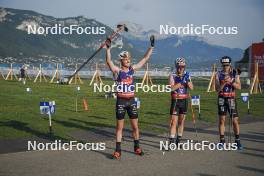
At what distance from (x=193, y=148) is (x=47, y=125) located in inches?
250

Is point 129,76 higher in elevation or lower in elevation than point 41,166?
higher

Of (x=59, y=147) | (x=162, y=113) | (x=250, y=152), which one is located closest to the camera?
(x=250, y=152)

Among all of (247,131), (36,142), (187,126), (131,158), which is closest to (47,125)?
(36,142)

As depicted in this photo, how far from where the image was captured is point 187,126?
1579cm

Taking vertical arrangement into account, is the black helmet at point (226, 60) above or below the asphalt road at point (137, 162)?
above

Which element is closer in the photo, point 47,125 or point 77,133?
point 77,133

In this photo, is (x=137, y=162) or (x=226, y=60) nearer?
(x=137, y=162)

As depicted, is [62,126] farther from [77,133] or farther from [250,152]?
[250,152]

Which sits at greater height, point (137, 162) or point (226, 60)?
point (226, 60)

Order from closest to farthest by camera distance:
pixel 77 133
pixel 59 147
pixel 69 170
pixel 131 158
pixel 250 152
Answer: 1. pixel 69 170
2. pixel 131 158
3. pixel 250 152
4. pixel 59 147
5. pixel 77 133

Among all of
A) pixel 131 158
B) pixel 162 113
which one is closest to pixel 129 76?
pixel 131 158

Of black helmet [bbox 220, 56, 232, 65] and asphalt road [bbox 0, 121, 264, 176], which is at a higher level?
black helmet [bbox 220, 56, 232, 65]

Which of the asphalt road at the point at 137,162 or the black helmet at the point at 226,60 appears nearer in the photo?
the asphalt road at the point at 137,162

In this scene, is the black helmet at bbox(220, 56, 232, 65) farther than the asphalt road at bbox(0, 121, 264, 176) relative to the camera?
Yes
